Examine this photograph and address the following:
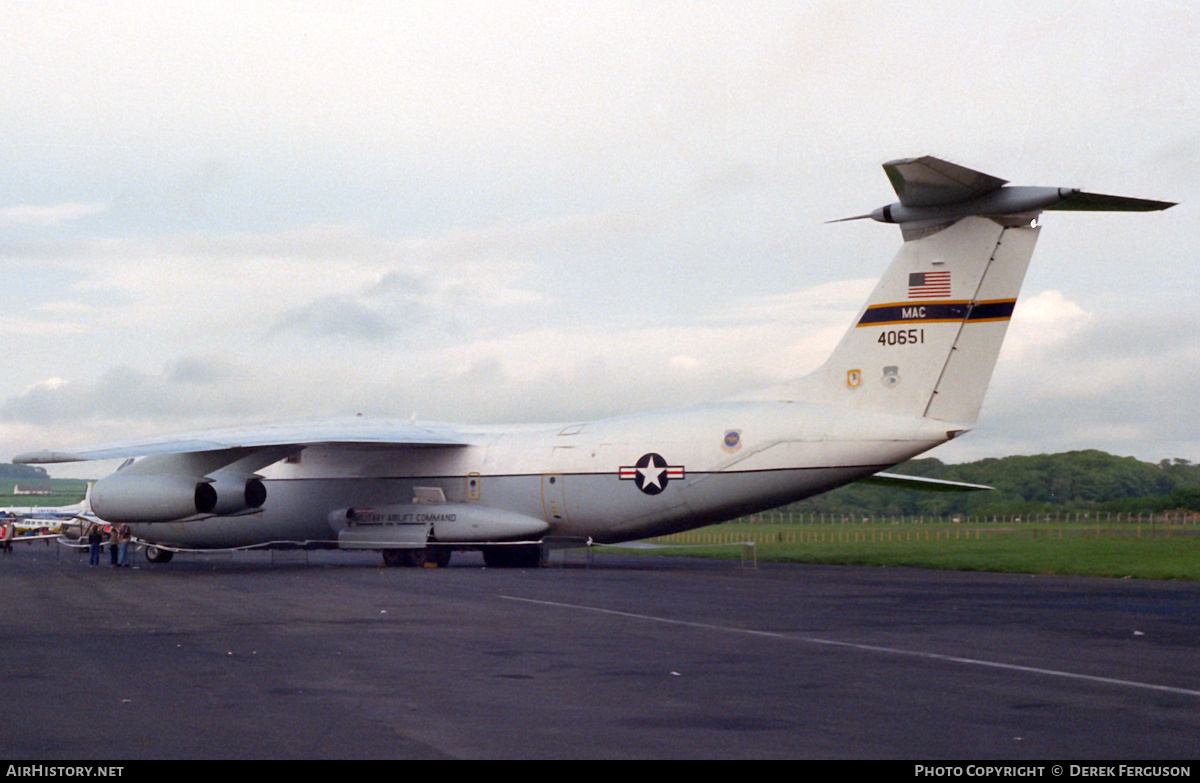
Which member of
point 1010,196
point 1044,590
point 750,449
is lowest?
point 1044,590

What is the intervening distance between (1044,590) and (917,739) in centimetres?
1517

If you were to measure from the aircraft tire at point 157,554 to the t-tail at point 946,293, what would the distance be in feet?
71.1

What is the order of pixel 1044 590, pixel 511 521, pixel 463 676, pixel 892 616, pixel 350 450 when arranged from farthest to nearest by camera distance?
pixel 350 450 < pixel 511 521 < pixel 1044 590 < pixel 892 616 < pixel 463 676

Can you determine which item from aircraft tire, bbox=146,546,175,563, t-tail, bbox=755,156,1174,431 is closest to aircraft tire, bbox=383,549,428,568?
aircraft tire, bbox=146,546,175,563

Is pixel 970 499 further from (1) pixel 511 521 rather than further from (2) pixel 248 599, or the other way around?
(2) pixel 248 599

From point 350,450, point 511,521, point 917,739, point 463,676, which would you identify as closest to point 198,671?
point 463,676

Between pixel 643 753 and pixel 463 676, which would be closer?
pixel 643 753

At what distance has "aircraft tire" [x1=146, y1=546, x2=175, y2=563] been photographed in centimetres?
3819

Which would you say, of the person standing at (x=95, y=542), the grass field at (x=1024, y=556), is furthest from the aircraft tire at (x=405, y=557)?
the grass field at (x=1024, y=556)

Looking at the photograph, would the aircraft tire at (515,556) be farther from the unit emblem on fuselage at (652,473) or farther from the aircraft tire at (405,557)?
the unit emblem on fuselage at (652,473)

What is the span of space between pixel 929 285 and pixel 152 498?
1867 cm

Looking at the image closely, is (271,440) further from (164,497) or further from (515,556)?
(515,556)

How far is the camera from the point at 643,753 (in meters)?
7.39

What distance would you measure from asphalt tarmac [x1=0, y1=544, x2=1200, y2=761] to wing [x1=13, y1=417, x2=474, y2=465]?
9.84 metres
